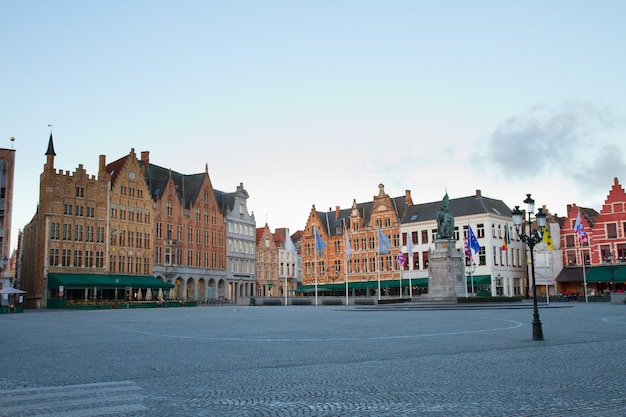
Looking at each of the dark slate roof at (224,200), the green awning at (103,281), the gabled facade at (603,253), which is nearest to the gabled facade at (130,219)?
the green awning at (103,281)

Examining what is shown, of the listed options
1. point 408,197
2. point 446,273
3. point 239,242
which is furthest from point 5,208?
point 408,197

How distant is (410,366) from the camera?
11.2 m

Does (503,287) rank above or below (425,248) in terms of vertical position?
below

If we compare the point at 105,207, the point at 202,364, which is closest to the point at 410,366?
the point at 202,364

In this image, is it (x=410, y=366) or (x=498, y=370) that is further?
(x=410, y=366)

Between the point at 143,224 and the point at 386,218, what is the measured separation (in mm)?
33626

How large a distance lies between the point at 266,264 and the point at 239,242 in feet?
25.6

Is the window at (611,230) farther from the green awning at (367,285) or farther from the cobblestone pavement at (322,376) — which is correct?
the cobblestone pavement at (322,376)

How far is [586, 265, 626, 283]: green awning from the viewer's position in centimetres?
6462

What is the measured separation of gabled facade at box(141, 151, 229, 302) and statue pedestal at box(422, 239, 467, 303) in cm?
3874

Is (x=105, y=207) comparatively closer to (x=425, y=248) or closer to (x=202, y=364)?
(x=425, y=248)

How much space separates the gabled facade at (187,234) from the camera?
73.1 metres

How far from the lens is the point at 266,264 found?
92.3 meters

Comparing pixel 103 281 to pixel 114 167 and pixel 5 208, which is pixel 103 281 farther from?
Answer: pixel 114 167
